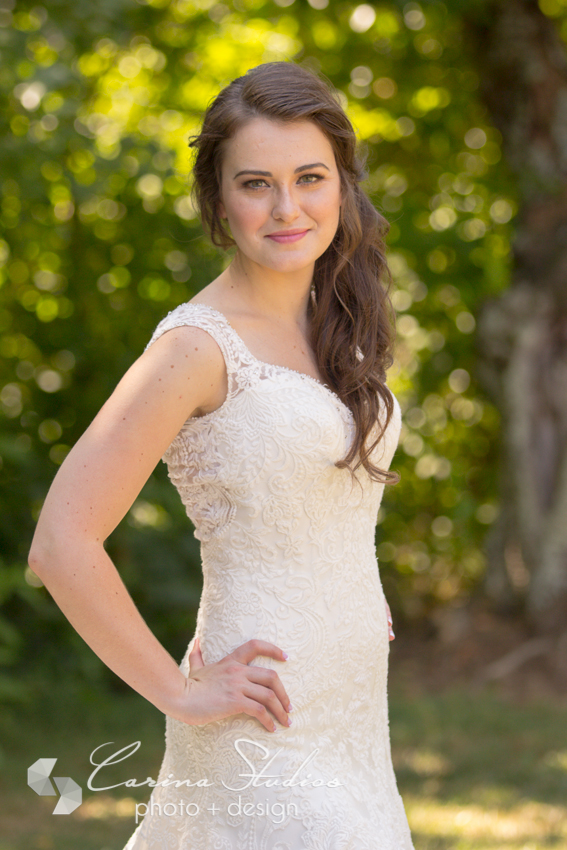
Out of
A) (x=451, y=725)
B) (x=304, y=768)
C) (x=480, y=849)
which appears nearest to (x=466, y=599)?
(x=451, y=725)

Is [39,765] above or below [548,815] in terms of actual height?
below

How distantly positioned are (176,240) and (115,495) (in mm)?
4366

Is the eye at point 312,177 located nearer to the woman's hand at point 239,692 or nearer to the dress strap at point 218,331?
the dress strap at point 218,331

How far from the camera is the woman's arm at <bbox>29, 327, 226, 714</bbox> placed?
1560 millimetres

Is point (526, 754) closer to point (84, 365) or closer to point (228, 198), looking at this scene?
point (84, 365)

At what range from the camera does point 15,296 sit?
19.9ft

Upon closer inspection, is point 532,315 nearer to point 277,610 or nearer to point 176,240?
point 176,240

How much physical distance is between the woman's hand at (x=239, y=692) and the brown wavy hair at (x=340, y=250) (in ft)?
1.35

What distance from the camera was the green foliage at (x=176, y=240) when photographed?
4605 millimetres

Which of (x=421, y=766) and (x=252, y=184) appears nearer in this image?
(x=252, y=184)

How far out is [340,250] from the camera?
2.12 m

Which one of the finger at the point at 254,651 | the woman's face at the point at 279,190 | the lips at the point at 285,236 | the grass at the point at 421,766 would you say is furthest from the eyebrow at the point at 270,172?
the grass at the point at 421,766

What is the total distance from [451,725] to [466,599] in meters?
2.51

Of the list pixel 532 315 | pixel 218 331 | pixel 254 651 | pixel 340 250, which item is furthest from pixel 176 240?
pixel 254 651
